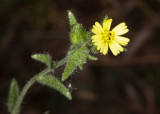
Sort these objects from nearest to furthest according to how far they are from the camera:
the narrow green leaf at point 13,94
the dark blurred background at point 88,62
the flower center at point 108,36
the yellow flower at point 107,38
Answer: the yellow flower at point 107,38, the flower center at point 108,36, the narrow green leaf at point 13,94, the dark blurred background at point 88,62

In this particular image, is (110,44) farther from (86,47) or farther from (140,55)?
(140,55)

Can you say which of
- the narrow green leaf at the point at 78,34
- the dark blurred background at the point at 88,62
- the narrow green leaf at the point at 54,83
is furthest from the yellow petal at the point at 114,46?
the dark blurred background at the point at 88,62

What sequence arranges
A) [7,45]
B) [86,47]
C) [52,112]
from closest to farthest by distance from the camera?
[86,47], [52,112], [7,45]

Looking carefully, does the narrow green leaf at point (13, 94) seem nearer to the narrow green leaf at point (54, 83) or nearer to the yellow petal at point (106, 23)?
the narrow green leaf at point (54, 83)

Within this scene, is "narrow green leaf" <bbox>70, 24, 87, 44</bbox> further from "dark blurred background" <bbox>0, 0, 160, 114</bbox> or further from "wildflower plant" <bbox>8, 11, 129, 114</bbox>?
"dark blurred background" <bbox>0, 0, 160, 114</bbox>

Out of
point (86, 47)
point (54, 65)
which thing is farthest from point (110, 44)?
point (54, 65)

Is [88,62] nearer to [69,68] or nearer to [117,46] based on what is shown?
[117,46]

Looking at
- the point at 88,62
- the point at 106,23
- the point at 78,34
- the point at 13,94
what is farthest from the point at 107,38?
the point at 88,62
